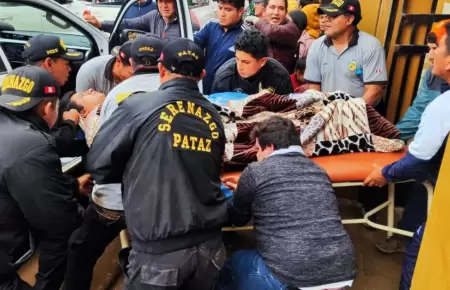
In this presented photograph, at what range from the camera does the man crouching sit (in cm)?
223

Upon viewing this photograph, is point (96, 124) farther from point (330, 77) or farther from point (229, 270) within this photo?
point (330, 77)

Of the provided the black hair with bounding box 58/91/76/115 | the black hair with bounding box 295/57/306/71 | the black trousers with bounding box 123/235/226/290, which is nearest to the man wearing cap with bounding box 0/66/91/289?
the black trousers with bounding box 123/235/226/290

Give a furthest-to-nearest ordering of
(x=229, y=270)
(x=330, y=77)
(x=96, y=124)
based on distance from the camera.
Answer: (x=330, y=77) < (x=96, y=124) < (x=229, y=270)

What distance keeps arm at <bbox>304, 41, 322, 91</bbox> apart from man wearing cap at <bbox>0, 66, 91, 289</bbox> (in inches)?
89.6

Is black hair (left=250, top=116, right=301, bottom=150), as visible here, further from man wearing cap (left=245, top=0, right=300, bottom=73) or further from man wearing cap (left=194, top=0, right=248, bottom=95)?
man wearing cap (left=245, top=0, right=300, bottom=73)

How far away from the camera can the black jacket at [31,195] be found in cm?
208

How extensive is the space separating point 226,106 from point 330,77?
114 centimetres

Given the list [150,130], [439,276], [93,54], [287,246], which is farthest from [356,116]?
Answer: [93,54]

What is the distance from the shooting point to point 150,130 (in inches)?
78.1

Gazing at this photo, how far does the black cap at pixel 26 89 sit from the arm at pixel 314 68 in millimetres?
2295

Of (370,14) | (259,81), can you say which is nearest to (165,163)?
(259,81)

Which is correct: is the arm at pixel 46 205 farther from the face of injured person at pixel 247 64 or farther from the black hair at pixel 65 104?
the face of injured person at pixel 247 64

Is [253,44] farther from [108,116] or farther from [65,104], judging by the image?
[65,104]

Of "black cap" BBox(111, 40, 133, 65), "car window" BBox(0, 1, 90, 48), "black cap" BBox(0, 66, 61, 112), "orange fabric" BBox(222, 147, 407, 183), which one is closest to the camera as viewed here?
"black cap" BBox(0, 66, 61, 112)
